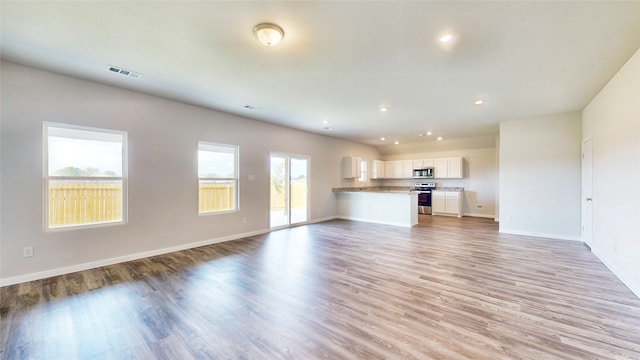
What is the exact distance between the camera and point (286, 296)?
274cm

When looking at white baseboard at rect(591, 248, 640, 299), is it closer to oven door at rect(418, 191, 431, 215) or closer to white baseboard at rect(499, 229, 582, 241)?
white baseboard at rect(499, 229, 582, 241)

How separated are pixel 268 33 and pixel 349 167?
6372 mm

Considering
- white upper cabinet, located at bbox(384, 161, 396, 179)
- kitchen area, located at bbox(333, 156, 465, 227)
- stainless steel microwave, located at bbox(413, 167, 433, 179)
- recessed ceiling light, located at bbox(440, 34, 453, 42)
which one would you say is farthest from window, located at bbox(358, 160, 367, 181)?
recessed ceiling light, located at bbox(440, 34, 453, 42)

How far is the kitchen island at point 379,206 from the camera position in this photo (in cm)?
673

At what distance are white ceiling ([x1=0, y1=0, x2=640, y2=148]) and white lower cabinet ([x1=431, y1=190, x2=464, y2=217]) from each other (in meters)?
4.50

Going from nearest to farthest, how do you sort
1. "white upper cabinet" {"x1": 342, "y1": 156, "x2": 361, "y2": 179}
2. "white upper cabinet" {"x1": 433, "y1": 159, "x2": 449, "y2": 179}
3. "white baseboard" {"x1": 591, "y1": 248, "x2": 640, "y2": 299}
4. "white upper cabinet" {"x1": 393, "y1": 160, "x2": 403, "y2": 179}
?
"white baseboard" {"x1": 591, "y1": 248, "x2": 640, "y2": 299} → "white upper cabinet" {"x1": 342, "y1": 156, "x2": 361, "y2": 179} → "white upper cabinet" {"x1": 433, "y1": 159, "x2": 449, "y2": 179} → "white upper cabinet" {"x1": 393, "y1": 160, "x2": 403, "y2": 179}

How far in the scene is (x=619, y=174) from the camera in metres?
3.18

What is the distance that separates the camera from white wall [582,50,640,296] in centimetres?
279

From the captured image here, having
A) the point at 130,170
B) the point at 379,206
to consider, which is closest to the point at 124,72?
the point at 130,170

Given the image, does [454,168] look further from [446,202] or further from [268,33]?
[268,33]

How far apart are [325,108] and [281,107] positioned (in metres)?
0.86

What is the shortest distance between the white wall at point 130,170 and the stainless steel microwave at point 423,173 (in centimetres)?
574

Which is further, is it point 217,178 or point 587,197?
point 217,178

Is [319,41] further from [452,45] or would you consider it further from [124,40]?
[124,40]
